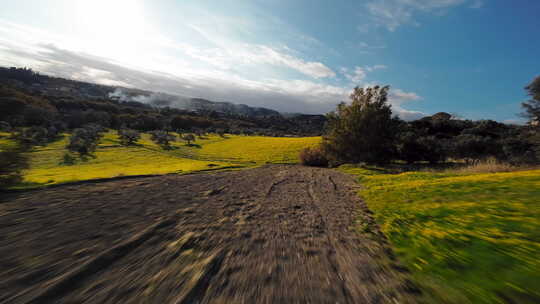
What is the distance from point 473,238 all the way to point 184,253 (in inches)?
294

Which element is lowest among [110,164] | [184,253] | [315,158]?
[110,164]

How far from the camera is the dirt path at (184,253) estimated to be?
3.68 m

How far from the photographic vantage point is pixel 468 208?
6902mm

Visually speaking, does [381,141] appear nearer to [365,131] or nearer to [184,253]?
[365,131]

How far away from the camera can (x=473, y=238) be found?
5.11 meters

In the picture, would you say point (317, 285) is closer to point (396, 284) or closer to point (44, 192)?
point (396, 284)

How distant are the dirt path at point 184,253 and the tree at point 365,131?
1956 cm

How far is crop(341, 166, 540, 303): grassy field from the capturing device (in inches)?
139

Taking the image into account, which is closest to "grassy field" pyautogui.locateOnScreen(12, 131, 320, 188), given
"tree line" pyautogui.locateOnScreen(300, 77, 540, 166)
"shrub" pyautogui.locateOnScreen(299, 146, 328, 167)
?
"shrub" pyautogui.locateOnScreen(299, 146, 328, 167)

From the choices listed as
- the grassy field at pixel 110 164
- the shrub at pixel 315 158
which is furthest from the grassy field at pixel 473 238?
the shrub at pixel 315 158

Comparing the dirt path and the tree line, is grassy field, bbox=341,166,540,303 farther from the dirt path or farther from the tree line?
the tree line

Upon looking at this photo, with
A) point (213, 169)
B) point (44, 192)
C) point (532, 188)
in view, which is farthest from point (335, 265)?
point (213, 169)

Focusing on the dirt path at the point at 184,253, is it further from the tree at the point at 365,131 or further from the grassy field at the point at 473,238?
the tree at the point at 365,131

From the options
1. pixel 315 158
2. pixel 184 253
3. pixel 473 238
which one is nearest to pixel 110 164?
pixel 184 253
